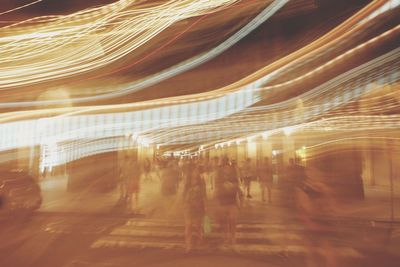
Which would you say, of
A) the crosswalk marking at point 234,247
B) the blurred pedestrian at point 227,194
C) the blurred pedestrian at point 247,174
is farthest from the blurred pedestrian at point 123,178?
the blurred pedestrian at point 247,174

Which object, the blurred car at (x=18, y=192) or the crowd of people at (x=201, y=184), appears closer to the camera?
the crowd of people at (x=201, y=184)

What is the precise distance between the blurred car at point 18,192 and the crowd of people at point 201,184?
61cm

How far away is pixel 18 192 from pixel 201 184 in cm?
121

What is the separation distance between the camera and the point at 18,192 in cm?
193

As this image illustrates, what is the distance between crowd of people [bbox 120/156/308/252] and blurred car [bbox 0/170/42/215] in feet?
1.99

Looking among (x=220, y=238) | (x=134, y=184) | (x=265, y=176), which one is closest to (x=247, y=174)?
Result: (x=265, y=176)

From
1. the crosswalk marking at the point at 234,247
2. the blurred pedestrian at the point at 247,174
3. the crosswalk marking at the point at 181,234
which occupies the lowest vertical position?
the crosswalk marking at the point at 234,247

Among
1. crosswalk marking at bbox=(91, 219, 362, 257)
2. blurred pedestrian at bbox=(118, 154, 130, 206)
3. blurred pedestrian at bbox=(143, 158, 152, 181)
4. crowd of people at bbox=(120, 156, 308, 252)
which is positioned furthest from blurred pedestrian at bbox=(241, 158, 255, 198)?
blurred pedestrian at bbox=(118, 154, 130, 206)

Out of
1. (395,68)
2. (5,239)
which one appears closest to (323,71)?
(395,68)

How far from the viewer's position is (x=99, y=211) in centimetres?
180

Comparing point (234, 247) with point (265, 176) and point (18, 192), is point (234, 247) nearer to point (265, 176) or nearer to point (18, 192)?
point (265, 176)

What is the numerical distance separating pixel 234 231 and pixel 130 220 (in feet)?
2.08

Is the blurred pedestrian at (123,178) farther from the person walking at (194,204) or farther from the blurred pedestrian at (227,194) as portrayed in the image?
the blurred pedestrian at (227,194)

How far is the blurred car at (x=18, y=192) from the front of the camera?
1890 mm
